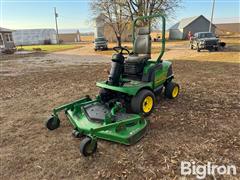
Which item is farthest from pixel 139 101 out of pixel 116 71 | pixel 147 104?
pixel 116 71

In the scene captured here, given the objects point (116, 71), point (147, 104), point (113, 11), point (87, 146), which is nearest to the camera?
point (87, 146)

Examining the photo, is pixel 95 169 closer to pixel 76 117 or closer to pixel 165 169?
pixel 165 169

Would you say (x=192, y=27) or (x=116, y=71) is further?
(x=192, y=27)

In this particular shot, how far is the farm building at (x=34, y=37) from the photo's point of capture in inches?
2208

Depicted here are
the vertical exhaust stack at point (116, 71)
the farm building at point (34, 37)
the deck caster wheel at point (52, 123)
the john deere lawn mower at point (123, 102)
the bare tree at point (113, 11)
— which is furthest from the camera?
the farm building at point (34, 37)

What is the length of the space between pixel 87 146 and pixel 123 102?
154 centimetres

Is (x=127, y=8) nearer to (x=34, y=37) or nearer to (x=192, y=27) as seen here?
(x=192, y=27)

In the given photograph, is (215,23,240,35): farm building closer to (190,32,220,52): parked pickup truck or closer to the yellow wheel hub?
(190,32,220,52): parked pickup truck

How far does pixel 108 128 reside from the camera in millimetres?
3398

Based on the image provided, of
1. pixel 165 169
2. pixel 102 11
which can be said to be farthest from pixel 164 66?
pixel 102 11

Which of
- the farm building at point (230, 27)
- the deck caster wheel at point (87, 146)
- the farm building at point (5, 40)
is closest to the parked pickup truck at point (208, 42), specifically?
the deck caster wheel at point (87, 146)

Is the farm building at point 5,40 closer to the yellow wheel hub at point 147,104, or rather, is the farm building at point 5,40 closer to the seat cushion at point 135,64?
the seat cushion at point 135,64

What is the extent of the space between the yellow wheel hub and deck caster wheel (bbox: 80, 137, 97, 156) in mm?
1575

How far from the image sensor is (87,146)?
3.18 m
